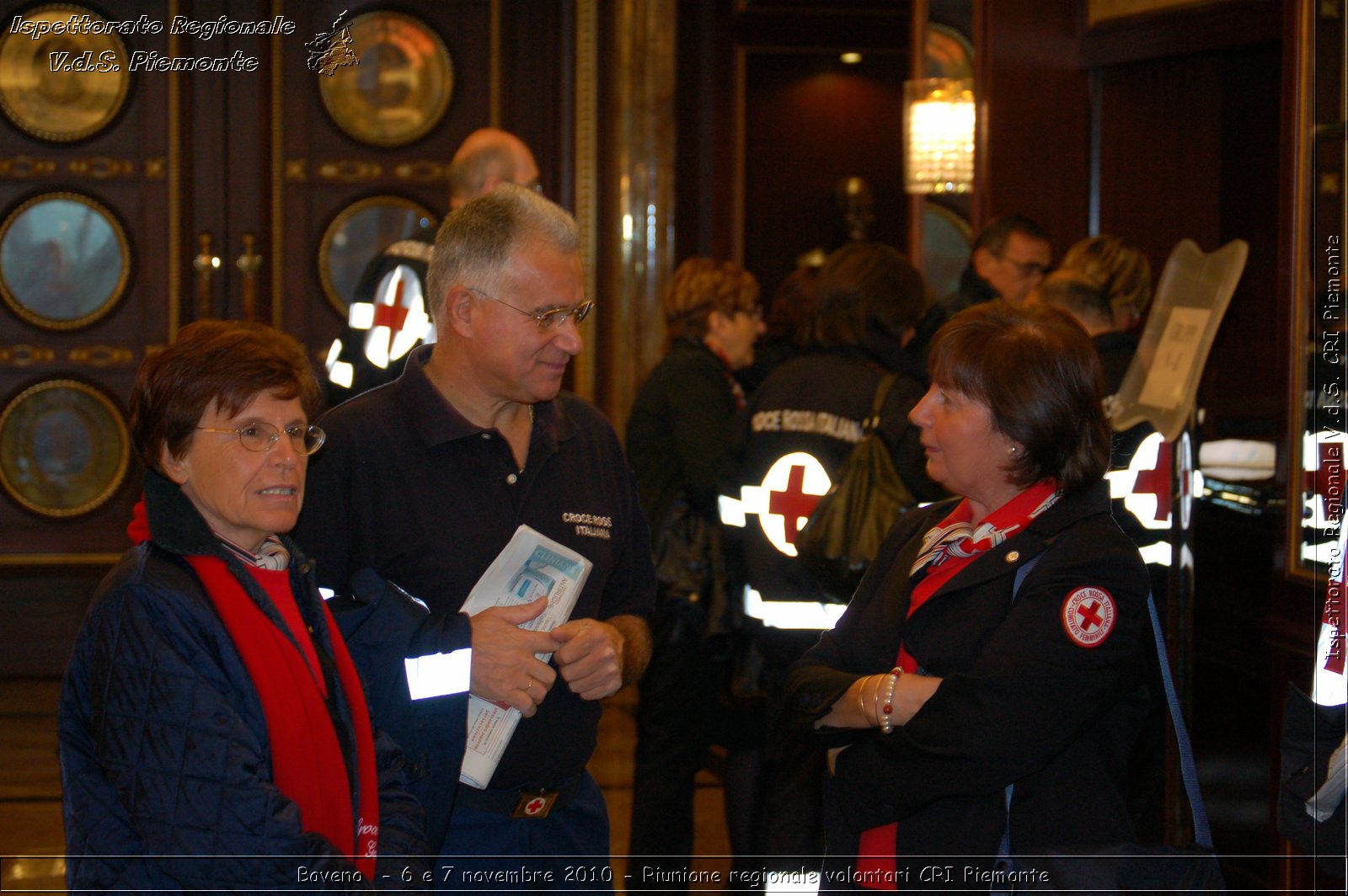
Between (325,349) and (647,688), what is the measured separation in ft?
10.9

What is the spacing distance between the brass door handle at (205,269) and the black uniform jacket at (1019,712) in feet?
16.8

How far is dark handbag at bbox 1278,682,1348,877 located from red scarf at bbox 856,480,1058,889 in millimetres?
454

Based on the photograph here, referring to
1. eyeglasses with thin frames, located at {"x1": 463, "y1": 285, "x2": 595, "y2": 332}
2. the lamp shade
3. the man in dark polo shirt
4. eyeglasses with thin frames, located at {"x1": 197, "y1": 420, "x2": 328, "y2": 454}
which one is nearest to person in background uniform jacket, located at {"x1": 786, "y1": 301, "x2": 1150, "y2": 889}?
the man in dark polo shirt

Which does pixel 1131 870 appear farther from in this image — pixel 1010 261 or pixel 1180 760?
pixel 1010 261

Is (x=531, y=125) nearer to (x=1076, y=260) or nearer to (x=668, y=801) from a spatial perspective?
(x=1076, y=260)

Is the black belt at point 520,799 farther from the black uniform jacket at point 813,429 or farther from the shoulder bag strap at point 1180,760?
the black uniform jacket at point 813,429

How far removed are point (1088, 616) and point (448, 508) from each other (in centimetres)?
96

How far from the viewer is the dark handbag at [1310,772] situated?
1.61 metres

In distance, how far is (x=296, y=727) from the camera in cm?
170

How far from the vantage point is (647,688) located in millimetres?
3830

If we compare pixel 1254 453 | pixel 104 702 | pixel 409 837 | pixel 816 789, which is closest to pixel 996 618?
pixel 409 837

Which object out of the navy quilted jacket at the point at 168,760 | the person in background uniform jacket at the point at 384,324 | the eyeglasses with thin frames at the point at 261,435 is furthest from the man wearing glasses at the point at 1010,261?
the navy quilted jacket at the point at 168,760

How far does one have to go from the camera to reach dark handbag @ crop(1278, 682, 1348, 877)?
1.61 meters

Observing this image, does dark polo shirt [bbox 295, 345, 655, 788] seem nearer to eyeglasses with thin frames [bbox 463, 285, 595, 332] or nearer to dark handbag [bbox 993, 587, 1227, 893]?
eyeglasses with thin frames [bbox 463, 285, 595, 332]
